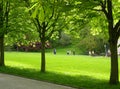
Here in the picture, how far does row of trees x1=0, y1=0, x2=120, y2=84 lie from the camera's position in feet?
45.8

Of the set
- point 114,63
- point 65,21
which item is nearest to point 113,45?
point 114,63

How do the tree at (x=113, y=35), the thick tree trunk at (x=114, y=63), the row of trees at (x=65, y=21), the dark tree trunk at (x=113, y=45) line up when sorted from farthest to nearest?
1. the thick tree trunk at (x=114, y=63)
2. the dark tree trunk at (x=113, y=45)
3. the tree at (x=113, y=35)
4. the row of trees at (x=65, y=21)

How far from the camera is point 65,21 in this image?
2134 cm

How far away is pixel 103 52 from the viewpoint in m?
75.1

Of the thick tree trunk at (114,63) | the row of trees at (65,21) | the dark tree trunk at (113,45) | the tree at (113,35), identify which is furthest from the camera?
the thick tree trunk at (114,63)

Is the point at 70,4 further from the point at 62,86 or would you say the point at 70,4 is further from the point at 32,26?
the point at 32,26

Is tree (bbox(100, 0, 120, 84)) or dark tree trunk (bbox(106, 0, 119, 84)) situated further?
dark tree trunk (bbox(106, 0, 119, 84))

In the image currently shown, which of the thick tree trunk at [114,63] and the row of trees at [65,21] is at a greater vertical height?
the row of trees at [65,21]

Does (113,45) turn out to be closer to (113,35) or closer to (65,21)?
(113,35)

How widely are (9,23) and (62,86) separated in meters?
11.5

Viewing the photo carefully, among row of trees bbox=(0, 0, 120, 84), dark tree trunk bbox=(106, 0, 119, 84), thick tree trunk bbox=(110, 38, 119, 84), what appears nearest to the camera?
row of trees bbox=(0, 0, 120, 84)

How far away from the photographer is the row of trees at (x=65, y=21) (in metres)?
14.0

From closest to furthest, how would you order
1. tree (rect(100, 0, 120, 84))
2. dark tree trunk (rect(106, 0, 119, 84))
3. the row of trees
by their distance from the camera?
the row of trees < tree (rect(100, 0, 120, 84)) < dark tree trunk (rect(106, 0, 119, 84))

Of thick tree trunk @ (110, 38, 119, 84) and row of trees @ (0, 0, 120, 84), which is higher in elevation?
row of trees @ (0, 0, 120, 84)
